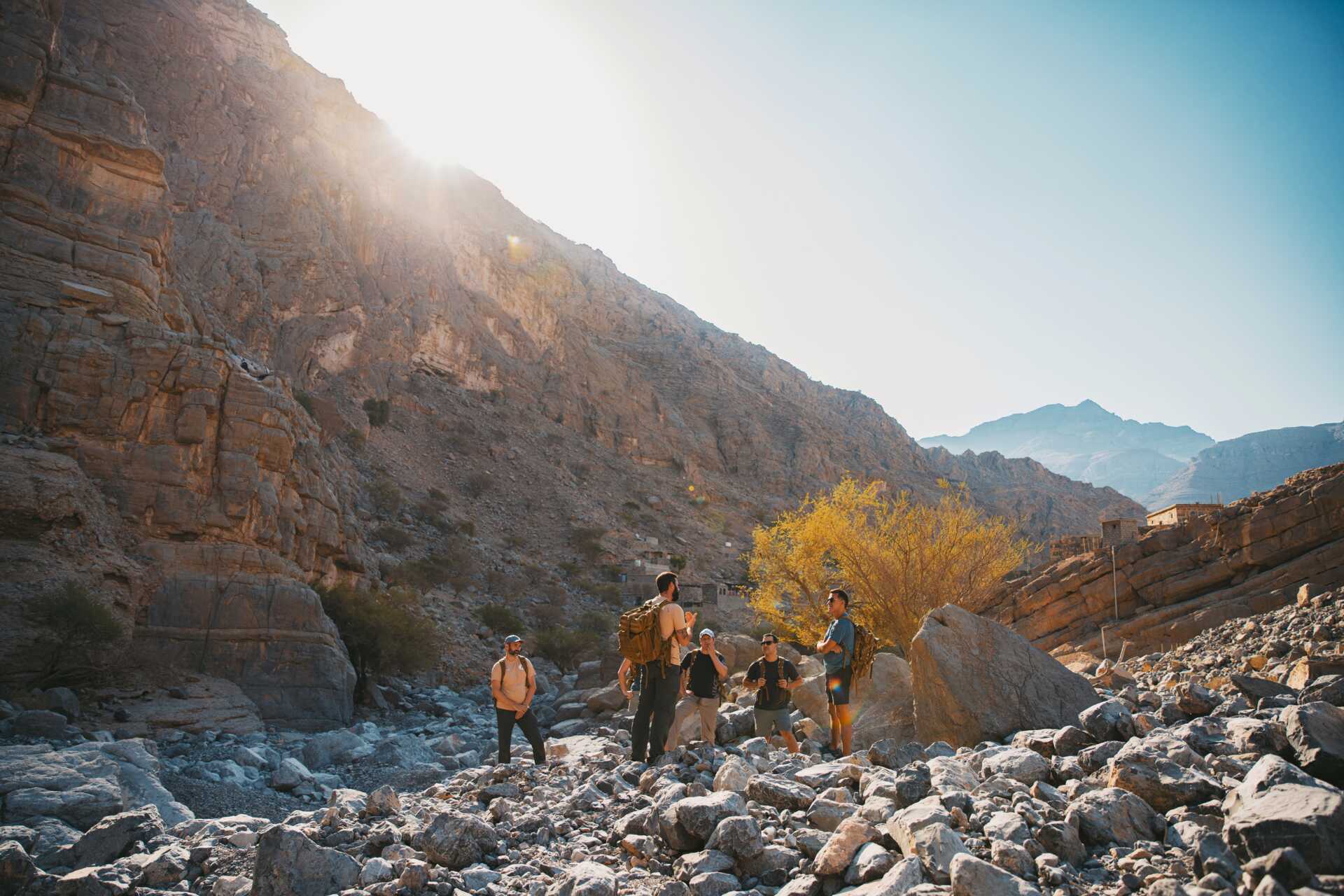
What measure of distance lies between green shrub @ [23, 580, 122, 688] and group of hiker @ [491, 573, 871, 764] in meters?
8.15

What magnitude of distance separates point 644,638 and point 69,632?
1059 centimetres

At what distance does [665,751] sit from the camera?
7141mm

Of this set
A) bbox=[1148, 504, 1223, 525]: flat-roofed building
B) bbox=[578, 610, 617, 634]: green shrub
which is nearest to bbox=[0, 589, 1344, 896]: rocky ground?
bbox=[1148, 504, 1223, 525]: flat-roofed building

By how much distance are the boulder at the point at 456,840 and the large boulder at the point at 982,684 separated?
4869mm

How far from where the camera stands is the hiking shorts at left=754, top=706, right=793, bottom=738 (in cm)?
809

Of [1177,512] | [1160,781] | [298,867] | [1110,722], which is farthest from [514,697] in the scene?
[1177,512]

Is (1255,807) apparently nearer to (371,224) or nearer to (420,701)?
(420,701)

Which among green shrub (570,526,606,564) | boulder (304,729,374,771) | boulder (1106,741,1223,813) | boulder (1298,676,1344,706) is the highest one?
boulder (1298,676,1344,706)

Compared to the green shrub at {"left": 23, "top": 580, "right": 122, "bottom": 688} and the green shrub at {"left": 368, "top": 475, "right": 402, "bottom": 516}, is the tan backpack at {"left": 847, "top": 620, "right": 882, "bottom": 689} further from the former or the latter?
the green shrub at {"left": 368, "top": 475, "right": 402, "bottom": 516}

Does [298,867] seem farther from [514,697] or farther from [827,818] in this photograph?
[514,697]

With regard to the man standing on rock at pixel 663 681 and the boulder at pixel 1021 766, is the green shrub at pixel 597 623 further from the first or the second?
the boulder at pixel 1021 766

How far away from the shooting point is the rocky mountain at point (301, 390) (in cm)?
1467

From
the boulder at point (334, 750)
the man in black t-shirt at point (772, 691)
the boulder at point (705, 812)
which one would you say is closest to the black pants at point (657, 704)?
the man in black t-shirt at point (772, 691)

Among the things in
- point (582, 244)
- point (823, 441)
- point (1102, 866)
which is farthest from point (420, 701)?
point (582, 244)
